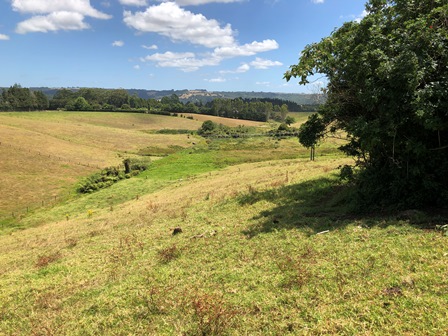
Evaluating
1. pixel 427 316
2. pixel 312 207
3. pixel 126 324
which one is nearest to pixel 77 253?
pixel 126 324

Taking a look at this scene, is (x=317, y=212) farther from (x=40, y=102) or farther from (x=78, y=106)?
(x=40, y=102)

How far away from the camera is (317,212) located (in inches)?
589

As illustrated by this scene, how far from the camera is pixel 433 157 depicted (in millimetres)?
12320

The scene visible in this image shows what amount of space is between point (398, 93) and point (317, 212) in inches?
246

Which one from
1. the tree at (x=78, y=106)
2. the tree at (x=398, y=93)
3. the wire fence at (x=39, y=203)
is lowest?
the wire fence at (x=39, y=203)

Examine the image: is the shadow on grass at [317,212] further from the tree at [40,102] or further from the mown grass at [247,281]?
the tree at [40,102]

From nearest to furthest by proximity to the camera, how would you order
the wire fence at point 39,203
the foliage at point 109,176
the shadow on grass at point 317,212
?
1. the shadow on grass at point 317,212
2. the wire fence at point 39,203
3. the foliage at point 109,176

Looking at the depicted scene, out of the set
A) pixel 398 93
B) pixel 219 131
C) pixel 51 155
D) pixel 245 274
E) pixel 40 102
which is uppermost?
pixel 40 102

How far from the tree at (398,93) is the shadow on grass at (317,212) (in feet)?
3.78

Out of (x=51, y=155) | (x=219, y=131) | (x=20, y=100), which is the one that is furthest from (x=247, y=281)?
(x=20, y=100)

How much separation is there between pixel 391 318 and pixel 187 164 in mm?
56468

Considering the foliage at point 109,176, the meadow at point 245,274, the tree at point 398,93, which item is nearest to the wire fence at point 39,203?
the foliage at point 109,176

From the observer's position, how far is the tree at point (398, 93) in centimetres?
1095

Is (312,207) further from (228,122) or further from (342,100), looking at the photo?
(228,122)
